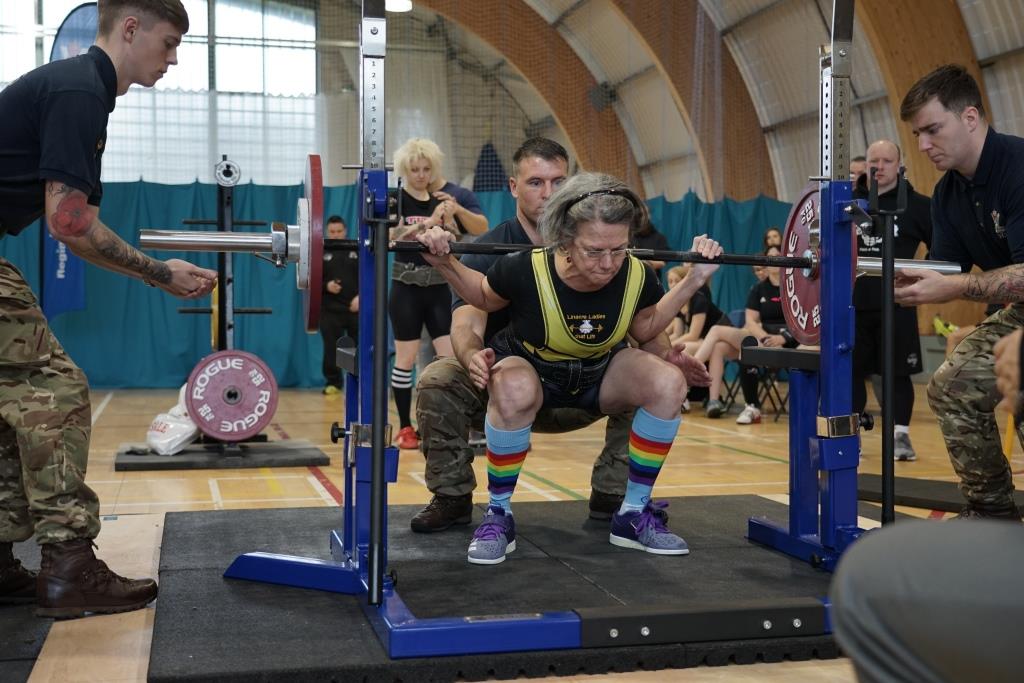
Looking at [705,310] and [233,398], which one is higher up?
[705,310]

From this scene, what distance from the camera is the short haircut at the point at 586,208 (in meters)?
2.57

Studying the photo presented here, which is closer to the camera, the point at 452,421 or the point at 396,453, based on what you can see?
the point at 396,453

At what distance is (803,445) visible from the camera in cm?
287

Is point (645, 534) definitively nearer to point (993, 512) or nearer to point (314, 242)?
point (993, 512)

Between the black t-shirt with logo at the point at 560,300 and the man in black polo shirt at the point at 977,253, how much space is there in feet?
2.46

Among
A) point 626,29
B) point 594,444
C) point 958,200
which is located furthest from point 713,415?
point 626,29

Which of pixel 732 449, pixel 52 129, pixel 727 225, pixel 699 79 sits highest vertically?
pixel 699 79

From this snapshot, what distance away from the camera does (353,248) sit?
100 inches

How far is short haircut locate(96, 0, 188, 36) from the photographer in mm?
2389

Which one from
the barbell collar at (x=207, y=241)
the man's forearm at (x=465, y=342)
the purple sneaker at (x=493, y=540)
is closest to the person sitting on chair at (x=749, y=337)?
the man's forearm at (x=465, y=342)

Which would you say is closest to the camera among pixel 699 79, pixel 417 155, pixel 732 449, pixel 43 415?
pixel 43 415

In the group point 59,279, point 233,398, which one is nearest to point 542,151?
point 233,398

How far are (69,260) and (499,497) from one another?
17.6 ft

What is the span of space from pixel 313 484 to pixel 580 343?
1959 mm
